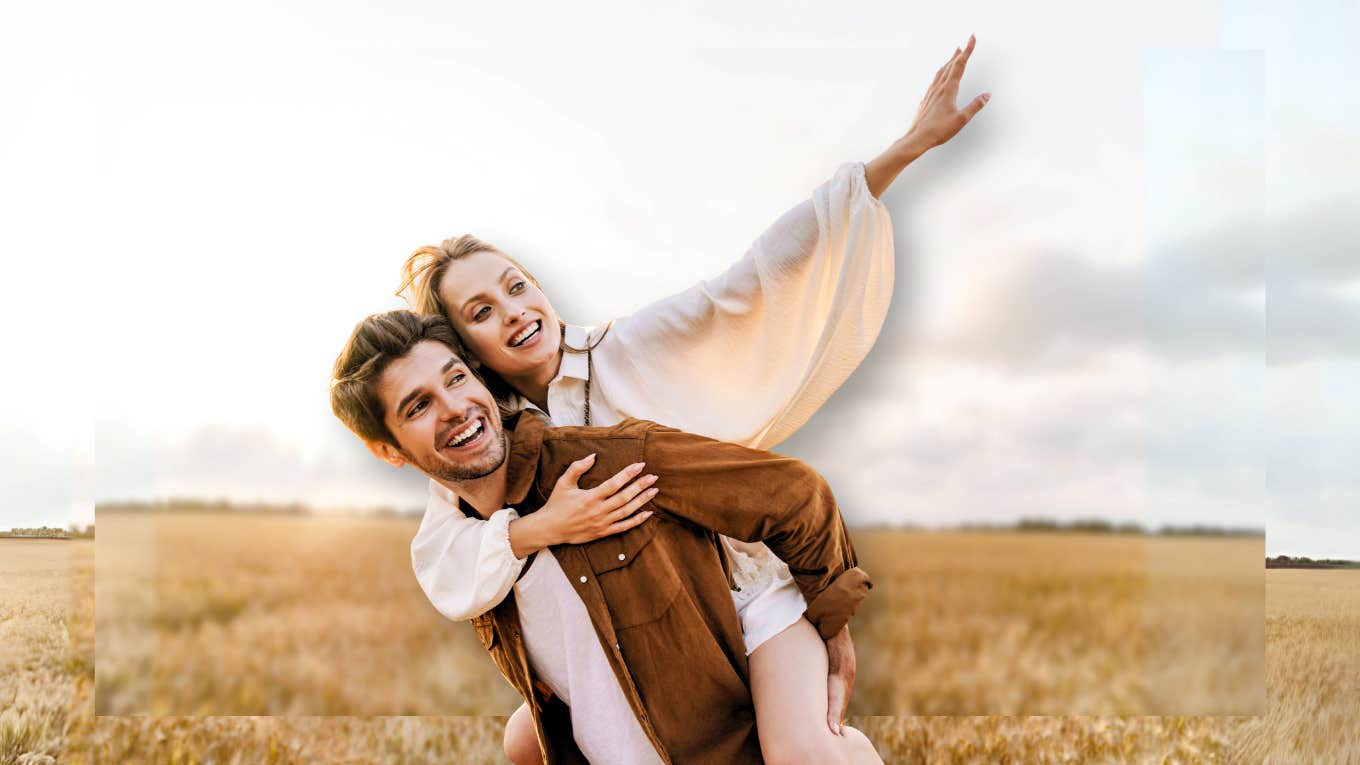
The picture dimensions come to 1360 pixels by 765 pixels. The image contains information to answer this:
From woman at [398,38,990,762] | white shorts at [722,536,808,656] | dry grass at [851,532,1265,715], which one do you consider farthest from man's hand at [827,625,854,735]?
dry grass at [851,532,1265,715]

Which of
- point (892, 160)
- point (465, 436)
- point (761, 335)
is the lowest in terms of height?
point (465, 436)

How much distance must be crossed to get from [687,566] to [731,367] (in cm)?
59

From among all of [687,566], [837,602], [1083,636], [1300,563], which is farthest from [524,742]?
[1300,563]

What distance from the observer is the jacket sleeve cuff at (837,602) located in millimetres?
2906

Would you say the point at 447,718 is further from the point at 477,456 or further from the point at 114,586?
the point at 477,456

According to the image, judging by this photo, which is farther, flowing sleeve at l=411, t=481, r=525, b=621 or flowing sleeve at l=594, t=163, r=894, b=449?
flowing sleeve at l=594, t=163, r=894, b=449

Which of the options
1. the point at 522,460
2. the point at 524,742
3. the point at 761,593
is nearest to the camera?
the point at 522,460

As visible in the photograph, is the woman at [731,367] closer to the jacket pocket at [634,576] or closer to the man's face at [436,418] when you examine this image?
the jacket pocket at [634,576]

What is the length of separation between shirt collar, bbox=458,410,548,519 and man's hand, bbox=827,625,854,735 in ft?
2.75

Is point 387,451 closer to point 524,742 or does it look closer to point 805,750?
point 524,742

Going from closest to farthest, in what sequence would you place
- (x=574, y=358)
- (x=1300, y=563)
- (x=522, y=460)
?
(x=522, y=460) → (x=574, y=358) → (x=1300, y=563)

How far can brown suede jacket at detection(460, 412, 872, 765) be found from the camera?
285 cm

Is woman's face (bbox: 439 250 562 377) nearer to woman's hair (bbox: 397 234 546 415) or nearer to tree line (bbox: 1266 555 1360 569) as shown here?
woman's hair (bbox: 397 234 546 415)

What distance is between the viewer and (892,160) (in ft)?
10.1
